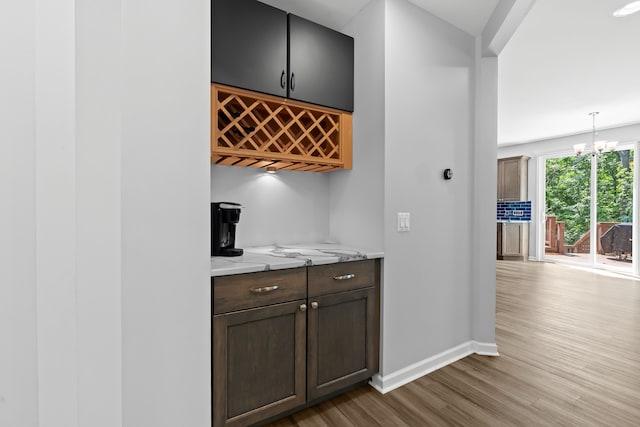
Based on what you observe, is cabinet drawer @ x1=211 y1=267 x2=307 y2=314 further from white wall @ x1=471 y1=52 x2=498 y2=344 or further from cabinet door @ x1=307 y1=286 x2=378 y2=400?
white wall @ x1=471 y1=52 x2=498 y2=344

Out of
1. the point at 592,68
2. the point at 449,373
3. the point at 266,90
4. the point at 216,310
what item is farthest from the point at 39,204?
the point at 592,68

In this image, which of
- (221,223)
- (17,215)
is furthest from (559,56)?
(17,215)

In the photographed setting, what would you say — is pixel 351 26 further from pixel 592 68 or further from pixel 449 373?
pixel 592 68

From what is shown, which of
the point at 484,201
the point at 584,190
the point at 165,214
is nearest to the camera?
the point at 165,214

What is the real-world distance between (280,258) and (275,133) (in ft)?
2.73

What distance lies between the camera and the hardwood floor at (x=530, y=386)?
1694 millimetres

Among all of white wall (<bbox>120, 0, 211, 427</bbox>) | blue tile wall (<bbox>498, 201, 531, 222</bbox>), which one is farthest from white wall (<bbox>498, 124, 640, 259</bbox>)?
white wall (<bbox>120, 0, 211, 427</bbox>)

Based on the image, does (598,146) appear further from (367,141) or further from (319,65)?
(319,65)

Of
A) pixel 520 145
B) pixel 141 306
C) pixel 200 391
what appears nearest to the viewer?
pixel 141 306

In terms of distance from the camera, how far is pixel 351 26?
224 cm

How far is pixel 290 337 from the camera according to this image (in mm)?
1631

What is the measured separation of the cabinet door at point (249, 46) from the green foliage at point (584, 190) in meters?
6.73

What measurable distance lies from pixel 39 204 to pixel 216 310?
762 mm

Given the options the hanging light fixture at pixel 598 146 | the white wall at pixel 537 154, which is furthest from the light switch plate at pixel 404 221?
the white wall at pixel 537 154
